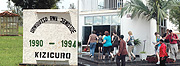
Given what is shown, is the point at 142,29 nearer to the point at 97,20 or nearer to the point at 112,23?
the point at 112,23

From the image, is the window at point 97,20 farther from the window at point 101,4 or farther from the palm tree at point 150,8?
the palm tree at point 150,8

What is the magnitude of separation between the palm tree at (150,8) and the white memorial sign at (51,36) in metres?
7.92

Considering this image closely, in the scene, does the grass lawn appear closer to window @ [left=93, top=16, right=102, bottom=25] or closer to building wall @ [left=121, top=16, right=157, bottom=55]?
window @ [left=93, top=16, right=102, bottom=25]

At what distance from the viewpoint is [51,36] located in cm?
902

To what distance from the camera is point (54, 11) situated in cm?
886

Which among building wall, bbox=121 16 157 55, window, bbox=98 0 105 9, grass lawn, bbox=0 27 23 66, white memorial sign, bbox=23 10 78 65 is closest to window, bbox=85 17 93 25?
window, bbox=98 0 105 9

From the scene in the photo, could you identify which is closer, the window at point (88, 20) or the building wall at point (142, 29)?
the building wall at point (142, 29)

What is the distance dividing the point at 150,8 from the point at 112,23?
3433 mm

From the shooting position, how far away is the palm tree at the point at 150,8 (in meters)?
15.4

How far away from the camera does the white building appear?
17067mm

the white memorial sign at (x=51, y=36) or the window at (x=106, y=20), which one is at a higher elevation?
the window at (x=106, y=20)

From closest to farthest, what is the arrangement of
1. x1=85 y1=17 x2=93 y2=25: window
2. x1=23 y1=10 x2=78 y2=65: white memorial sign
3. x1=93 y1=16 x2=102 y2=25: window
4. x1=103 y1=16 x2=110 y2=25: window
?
x1=23 y1=10 x2=78 y2=65: white memorial sign, x1=103 y1=16 x2=110 y2=25: window, x1=93 y1=16 x2=102 y2=25: window, x1=85 y1=17 x2=93 y2=25: window

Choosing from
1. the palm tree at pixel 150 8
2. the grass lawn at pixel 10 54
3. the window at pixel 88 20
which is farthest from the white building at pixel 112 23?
the grass lawn at pixel 10 54

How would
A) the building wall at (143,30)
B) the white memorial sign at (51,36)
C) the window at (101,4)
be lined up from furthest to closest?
the window at (101,4) < the building wall at (143,30) < the white memorial sign at (51,36)
